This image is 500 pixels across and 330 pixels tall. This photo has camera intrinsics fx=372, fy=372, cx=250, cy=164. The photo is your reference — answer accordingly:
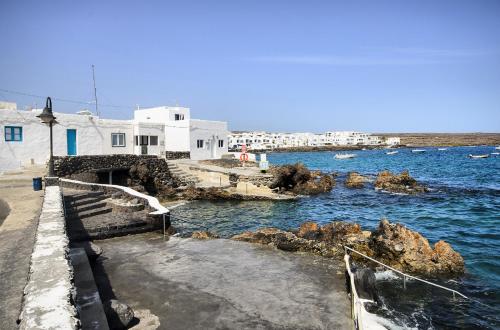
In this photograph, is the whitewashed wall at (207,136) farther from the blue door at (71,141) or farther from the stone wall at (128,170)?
the blue door at (71,141)

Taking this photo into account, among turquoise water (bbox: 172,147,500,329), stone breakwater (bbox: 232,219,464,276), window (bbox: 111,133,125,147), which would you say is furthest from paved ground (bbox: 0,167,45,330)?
window (bbox: 111,133,125,147)

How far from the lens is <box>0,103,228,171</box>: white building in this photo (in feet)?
89.2

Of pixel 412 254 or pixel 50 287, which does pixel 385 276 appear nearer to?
pixel 412 254

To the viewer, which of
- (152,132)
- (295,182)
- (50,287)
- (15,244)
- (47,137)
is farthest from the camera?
(152,132)

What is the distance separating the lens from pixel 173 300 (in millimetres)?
7883

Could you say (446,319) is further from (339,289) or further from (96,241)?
(96,241)

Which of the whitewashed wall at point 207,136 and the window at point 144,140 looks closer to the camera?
the window at point 144,140

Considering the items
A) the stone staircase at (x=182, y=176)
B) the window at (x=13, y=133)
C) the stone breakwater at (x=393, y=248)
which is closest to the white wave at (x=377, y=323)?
the stone breakwater at (x=393, y=248)

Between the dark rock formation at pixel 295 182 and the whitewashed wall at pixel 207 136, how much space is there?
35.9 ft

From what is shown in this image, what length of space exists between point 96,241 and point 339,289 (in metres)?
7.91

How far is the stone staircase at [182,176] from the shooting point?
33312 mm

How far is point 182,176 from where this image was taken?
34094 millimetres

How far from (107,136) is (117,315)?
97.0 feet

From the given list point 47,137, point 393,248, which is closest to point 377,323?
point 393,248
